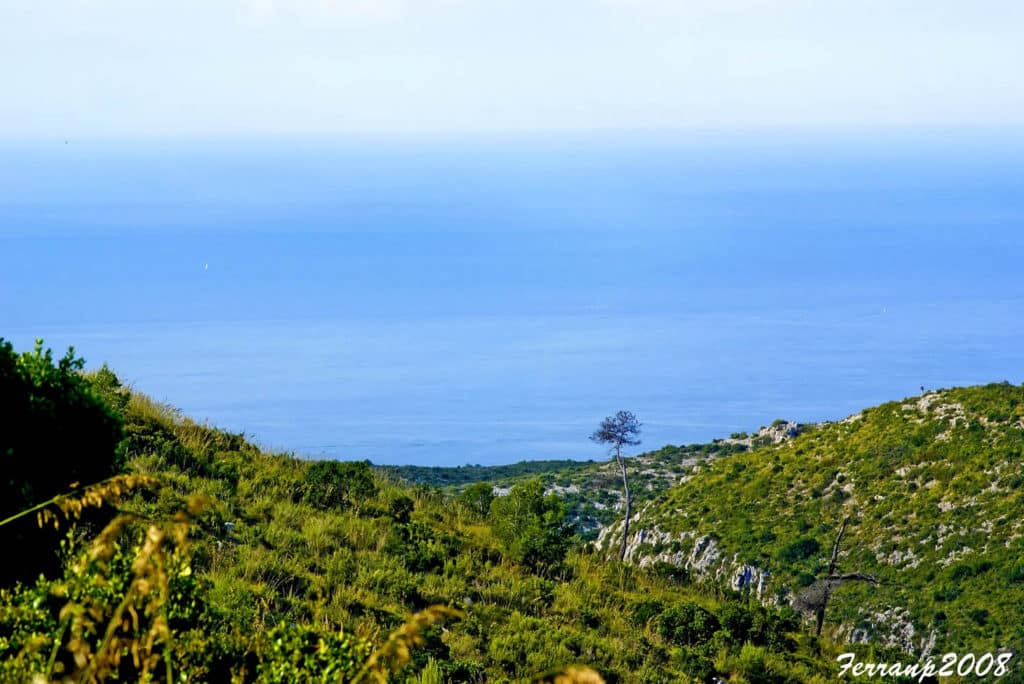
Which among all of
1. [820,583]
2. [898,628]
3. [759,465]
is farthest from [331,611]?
[759,465]

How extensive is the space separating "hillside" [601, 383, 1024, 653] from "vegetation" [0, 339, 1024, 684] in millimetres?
15739

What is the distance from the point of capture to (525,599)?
638 inches

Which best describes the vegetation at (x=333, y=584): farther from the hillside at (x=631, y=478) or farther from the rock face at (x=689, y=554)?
the hillside at (x=631, y=478)

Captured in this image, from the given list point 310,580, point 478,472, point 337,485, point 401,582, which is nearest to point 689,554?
point 337,485

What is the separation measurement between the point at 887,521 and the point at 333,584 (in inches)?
1468

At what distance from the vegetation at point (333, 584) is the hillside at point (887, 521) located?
15.7m

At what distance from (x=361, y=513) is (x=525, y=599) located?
13.0 feet

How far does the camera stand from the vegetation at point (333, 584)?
7.27 meters

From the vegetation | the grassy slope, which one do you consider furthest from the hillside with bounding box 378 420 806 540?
the grassy slope

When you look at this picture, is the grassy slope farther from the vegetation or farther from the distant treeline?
the distant treeline

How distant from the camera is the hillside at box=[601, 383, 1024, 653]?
37.1 metres

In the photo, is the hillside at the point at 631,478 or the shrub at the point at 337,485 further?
the hillside at the point at 631,478

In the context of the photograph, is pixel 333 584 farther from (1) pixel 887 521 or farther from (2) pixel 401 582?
(1) pixel 887 521

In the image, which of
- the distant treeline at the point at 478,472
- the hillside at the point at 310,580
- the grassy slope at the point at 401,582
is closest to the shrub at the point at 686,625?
the hillside at the point at 310,580
